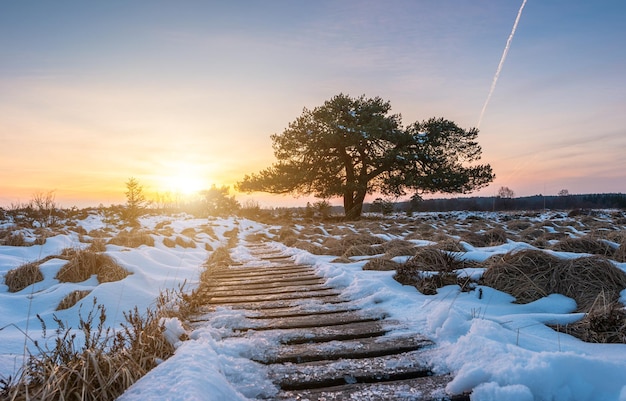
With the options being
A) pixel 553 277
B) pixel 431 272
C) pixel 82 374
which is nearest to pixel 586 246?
pixel 553 277

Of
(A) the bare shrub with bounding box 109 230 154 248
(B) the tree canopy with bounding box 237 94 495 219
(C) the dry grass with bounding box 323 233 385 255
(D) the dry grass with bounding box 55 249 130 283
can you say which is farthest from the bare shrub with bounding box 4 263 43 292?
(B) the tree canopy with bounding box 237 94 495 219

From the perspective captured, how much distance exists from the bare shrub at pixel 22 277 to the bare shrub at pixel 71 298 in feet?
3.82

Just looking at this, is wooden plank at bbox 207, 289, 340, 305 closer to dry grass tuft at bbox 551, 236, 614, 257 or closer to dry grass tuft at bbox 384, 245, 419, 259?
dry grass tuft at bbox 384, 245, 419, 259

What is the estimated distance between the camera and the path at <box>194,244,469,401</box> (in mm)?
1861

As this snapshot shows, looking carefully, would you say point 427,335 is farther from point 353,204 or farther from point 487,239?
point 353,204

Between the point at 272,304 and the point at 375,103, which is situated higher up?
the point at 375,103

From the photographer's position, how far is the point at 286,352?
2408mm

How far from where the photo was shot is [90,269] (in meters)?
5.04

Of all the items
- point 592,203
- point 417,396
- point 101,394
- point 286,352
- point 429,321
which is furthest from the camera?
point 592,203

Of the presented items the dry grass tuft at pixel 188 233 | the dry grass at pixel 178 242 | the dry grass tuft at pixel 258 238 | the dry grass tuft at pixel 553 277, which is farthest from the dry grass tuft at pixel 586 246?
the dry grass tuft at pixel 258 238

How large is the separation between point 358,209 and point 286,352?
60.6 ft

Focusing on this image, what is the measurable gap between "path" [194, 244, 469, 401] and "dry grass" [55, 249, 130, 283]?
163cm

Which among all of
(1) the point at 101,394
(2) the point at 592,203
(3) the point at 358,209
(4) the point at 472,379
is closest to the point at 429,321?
(4) the point at 472,379

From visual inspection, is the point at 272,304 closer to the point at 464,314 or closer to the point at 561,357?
the point at 464,314
